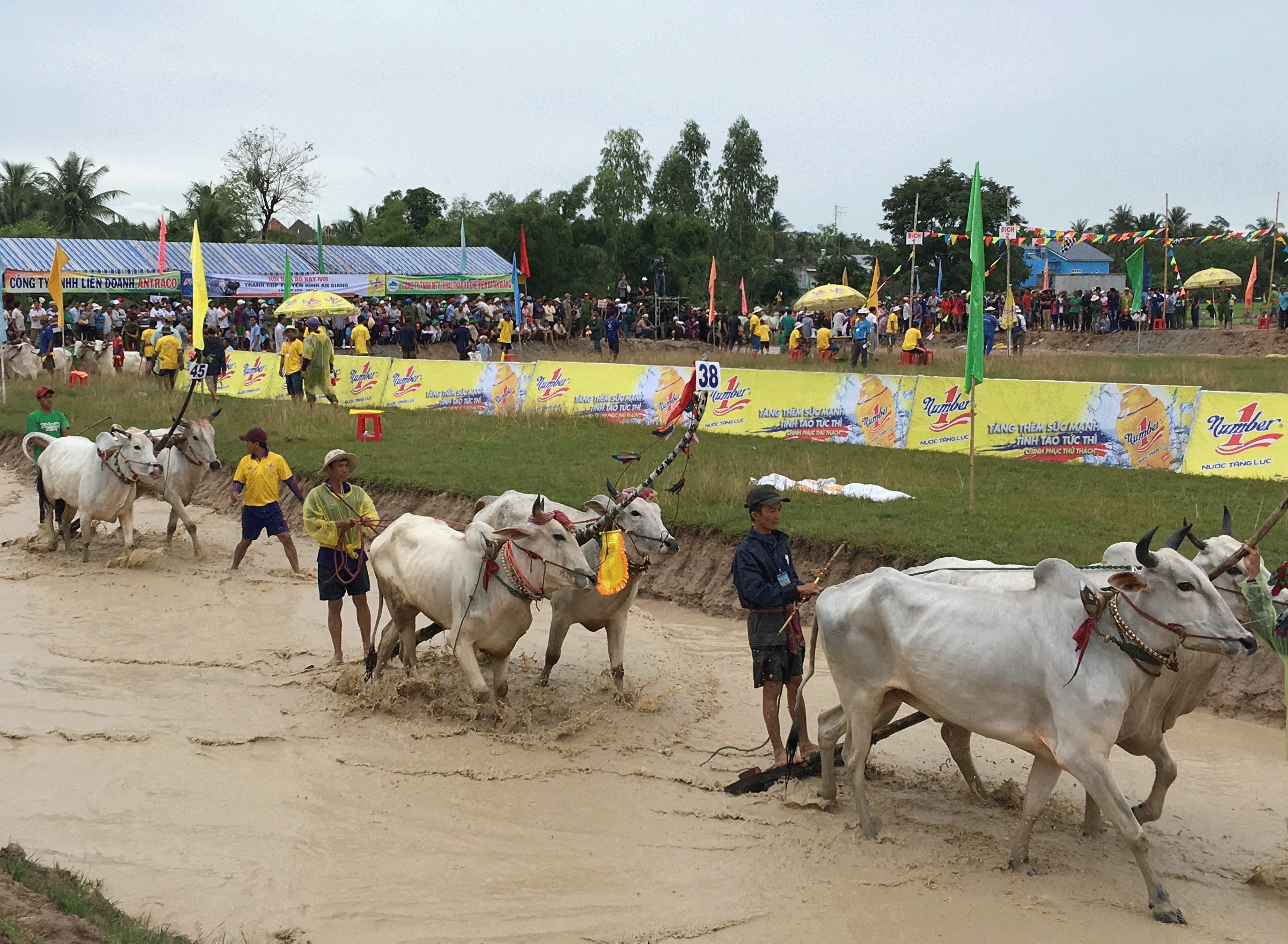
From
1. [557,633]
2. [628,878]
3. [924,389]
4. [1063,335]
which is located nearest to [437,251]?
[1063,335]

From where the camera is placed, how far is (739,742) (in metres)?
8.91

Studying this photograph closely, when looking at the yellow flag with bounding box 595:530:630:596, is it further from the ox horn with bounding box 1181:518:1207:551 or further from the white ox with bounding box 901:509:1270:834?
the ox horn with bounding box 1181:518:1207:551

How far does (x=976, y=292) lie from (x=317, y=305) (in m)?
20.2

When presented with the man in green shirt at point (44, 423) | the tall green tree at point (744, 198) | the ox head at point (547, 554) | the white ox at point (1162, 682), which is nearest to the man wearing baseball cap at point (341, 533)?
the ox head at point (547, 554)

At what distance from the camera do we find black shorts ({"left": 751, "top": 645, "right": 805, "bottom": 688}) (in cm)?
772

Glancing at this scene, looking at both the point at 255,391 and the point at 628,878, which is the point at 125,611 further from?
the point at 255,391

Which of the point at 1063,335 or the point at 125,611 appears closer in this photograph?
the point at 125,611

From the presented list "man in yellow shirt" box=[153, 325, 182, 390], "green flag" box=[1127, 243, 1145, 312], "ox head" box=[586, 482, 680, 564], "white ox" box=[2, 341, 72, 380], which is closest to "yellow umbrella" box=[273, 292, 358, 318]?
"man in yellow shirt" box=[153, 325, 182, 390]

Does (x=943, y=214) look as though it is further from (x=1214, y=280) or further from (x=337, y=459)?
(x=337, y=459)

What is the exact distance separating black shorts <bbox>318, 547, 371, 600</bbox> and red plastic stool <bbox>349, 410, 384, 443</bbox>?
10.2 meters

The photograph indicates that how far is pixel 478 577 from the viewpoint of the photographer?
28.7ft

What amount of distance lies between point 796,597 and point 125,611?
819 cm

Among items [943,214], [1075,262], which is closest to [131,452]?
[943,214]

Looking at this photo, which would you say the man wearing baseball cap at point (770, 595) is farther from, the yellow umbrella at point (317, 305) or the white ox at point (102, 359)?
the white ox at point (102, 359)
